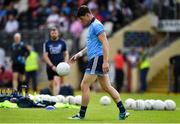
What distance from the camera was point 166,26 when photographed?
1823 inches

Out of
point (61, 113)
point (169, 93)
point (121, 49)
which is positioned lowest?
point (61, 113)

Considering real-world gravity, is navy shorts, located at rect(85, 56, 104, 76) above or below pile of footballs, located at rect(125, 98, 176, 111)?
above

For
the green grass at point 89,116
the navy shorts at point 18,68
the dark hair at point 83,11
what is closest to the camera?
the green grass at point 89,116

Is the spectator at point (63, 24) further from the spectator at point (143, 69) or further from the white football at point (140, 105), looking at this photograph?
the white football at point (140, 105)

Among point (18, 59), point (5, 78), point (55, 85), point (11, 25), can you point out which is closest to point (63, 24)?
point (11, 25)

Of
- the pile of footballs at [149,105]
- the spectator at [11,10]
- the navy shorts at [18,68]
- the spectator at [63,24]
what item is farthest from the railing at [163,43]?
the pile of footballs at [149,105]

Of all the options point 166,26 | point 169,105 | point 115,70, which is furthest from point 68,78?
point 169,105

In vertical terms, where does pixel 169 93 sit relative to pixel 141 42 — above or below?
below

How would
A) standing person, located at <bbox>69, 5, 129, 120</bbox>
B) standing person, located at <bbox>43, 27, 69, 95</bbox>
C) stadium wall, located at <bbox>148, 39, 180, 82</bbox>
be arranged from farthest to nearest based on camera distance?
stadium wall, located at <bbox>148, 39, 180, 82</bbox> → standing person, located at <bbox>43, 27, 69, 95</bbox> → standing person, located at <bbox>69, 5, 129, 120</bbox>

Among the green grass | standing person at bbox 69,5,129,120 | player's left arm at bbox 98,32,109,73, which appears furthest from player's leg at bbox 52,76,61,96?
player's left arm at bbox 98,32,109,73

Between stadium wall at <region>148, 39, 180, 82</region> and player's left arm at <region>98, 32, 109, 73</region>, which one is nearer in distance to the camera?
player's left arm at <region>98, 32, 109, 73</region>

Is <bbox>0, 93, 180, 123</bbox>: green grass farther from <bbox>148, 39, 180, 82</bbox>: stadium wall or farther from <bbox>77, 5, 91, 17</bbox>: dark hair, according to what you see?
<bbox>148, 39, 180, 82</bbox>: stadium wall

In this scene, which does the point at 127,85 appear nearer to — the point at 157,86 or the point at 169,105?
the point at 157,86

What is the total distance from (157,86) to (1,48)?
8643mm
